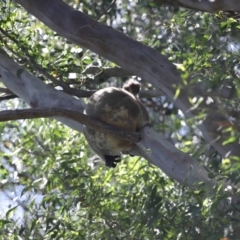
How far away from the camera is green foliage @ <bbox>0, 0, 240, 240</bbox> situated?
4668mm

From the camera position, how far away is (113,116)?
17.1 ft

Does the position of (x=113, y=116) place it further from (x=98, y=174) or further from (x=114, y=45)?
(x=98, y=174)

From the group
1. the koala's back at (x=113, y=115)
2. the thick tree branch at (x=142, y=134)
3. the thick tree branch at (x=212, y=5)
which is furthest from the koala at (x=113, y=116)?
the thick tree branch at (x=212, y=5)

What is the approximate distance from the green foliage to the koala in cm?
33

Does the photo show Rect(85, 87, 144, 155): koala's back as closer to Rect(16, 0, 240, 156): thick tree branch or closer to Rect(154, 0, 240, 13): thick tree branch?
Rect(16, 0, 240, 156): thick tree branch

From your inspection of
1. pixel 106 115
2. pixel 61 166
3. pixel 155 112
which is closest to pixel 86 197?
pixel 61 166

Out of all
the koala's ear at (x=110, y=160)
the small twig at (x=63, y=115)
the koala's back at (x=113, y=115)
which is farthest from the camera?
the koala's ear at (x=110, y=160)

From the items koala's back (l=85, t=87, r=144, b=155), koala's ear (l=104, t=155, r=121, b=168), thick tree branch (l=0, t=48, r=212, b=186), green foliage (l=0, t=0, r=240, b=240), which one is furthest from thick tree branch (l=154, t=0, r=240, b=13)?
koala's ear (l=104, t=155, r=121, b=168)

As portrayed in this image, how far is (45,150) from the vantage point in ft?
22.2

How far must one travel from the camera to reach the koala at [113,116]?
5.19m

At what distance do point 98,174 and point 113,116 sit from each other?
4.15 feet

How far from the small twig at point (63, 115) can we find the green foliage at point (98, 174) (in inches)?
16.3

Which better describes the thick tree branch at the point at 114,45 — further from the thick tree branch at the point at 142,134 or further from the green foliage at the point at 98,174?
the thick tree branch at the point at 142,134

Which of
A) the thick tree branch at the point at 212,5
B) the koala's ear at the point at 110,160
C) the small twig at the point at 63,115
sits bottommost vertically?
the small twig at the point at 63,115
